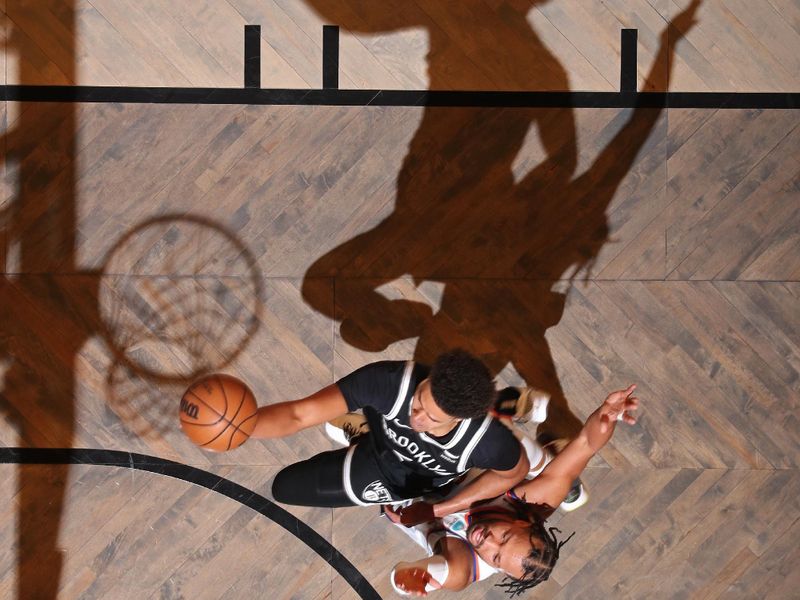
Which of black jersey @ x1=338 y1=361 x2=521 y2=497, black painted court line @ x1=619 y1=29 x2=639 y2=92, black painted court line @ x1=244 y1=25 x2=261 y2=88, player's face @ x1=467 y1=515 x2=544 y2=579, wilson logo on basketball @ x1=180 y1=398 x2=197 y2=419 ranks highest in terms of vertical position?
black painted court line @ x1=619 y1=29 x2=639 y2=92

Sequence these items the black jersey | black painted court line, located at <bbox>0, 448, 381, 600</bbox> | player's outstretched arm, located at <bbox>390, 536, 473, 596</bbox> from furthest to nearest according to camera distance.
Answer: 1. black painted court line, located at <bbox>0, 448, 381, 600</bbox>
2. player's outstretched arm, located at <bbox>390, 536, 473, 596</bbox>
3. the black jersey

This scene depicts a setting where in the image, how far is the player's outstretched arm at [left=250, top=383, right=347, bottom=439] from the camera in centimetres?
271

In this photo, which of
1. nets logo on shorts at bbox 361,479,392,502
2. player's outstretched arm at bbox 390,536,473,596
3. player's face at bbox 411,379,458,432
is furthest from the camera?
nets logo on shorts at bbox 361,479,392,502

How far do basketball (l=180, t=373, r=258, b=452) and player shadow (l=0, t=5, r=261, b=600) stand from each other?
876 mm

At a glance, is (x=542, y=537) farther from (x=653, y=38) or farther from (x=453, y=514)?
(x=653, y=38)

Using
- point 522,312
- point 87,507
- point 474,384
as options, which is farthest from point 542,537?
point 87,507

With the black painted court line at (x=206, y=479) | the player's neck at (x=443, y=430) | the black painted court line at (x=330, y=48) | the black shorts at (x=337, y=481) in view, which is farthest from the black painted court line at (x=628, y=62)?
the black painted court line at (x=206, y=479)

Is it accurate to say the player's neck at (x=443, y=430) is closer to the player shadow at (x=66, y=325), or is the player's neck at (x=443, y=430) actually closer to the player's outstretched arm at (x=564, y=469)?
the player's outstretched arm at (x=564, y=469)

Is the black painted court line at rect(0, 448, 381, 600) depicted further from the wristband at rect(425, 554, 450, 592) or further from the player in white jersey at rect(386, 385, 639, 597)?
the wristband at rect(425, 554, 450, 592)

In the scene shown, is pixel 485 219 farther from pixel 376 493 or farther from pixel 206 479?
pixel 206 479

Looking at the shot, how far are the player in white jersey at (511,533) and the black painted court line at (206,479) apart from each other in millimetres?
491

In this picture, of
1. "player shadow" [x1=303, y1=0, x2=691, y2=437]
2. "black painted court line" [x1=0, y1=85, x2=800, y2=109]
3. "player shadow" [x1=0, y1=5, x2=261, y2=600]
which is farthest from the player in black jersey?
"black painted court line" [x1=0, y1=85, x2=800, y2=109]

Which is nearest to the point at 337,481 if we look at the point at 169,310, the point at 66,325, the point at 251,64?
the point at 169,310

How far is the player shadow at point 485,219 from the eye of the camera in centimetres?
352
